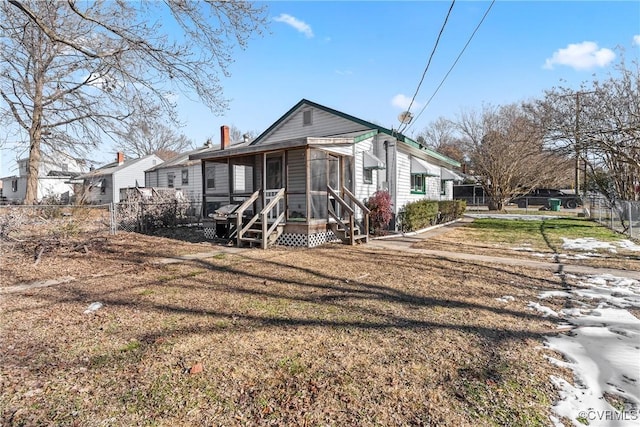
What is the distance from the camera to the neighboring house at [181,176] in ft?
81.4

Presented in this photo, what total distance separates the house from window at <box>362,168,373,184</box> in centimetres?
2

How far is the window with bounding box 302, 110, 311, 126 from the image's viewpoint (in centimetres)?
1553

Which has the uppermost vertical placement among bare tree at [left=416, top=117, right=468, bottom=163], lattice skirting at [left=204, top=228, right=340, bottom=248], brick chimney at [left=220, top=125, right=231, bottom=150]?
bare tree at [left=416, top=117, right=468, bottom=163]

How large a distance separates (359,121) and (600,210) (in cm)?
1501

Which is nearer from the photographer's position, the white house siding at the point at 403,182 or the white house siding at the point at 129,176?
the white house siding at the point at 403,182

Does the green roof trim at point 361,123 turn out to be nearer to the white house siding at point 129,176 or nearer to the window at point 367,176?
the window at point 367,176

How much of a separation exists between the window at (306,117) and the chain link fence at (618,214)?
12485mm

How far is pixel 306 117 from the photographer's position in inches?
615

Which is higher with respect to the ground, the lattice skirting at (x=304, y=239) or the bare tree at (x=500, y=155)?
the bare tree at (x=500, y=155)

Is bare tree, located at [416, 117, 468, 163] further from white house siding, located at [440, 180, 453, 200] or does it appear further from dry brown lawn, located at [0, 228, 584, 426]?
dry brown lawn, located at [0, 228, 584, 426]

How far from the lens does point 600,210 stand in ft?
61.8

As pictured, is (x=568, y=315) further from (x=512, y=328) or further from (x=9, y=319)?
(x=9, y=319)

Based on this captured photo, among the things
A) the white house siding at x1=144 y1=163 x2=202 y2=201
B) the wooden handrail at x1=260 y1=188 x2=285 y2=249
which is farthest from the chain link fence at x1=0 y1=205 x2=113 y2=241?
the white house siding at x1=144 y1=163 x2=202 y2=201

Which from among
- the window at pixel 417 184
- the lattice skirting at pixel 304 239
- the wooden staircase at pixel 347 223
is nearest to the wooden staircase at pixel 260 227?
the lattice skirting at pixel 304 239
